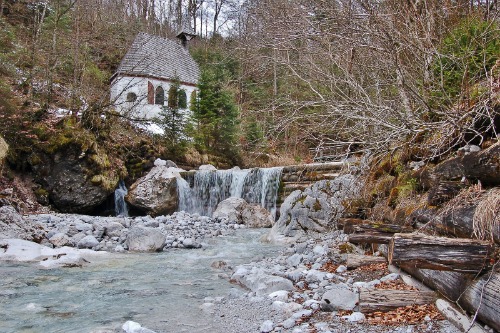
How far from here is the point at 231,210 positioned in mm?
13078

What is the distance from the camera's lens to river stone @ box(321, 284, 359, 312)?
3.50 meters

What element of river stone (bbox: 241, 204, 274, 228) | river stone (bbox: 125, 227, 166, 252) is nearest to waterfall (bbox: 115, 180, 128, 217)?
river stone (bbox: 241, 204, 274, 228)

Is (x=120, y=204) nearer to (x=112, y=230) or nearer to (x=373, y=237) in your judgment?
(x=112, y=230)

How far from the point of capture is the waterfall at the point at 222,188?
1467 cm

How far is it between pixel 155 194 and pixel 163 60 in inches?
564

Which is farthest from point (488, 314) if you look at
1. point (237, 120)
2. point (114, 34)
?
point (114, 34)

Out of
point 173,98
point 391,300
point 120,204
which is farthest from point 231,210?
point 391,300

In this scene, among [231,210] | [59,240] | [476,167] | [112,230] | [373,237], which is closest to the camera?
[476,167]

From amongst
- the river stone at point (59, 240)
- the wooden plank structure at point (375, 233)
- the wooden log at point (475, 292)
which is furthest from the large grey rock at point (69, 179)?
the wooden log at point (475, 292)

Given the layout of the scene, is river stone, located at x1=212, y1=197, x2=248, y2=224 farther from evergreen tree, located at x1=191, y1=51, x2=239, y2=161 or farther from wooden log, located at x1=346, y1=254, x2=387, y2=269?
wooden log, located at x1=346, y1=254, x2=387, y2=269

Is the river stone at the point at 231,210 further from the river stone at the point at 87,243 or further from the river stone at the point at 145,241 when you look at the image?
the river stone at the point at 87,243

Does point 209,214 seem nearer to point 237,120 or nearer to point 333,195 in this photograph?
point 237,120

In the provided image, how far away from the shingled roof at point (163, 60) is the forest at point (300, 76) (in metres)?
1.51

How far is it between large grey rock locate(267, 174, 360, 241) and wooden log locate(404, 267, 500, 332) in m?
4.40
